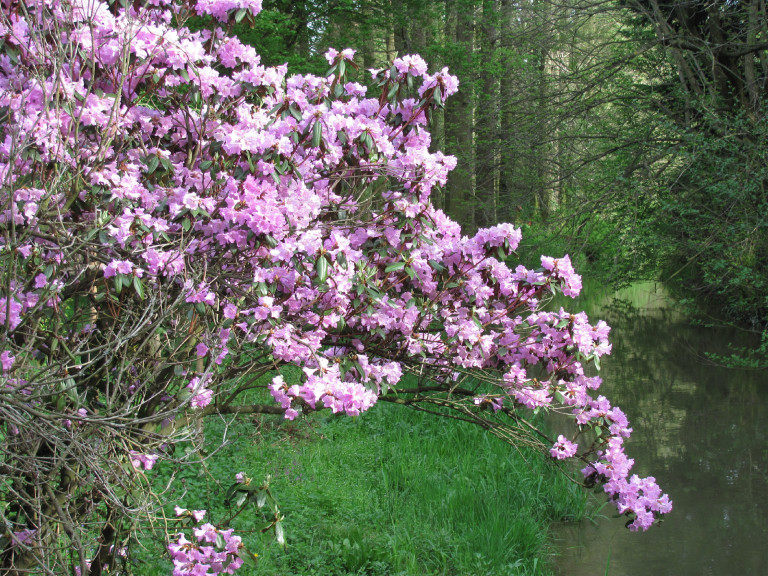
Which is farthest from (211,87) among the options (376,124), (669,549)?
(669,549)

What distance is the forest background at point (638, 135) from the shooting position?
732cm

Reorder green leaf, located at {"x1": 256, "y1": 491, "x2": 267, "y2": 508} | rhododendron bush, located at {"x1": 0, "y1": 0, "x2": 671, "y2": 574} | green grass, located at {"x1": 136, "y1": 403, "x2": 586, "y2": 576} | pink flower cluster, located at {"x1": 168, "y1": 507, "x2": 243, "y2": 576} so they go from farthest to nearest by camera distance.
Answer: green grass, located at {"x1": 136, "y1": 403, "x2": 586, "y2": 576} < pink flower cluster, located at {"x1": 168, "y1": 507, "x2": 243, "y2": 576} < green leaf, located at {"x1": 256, "y1": 491, "x2": 267, "y2": 508} < rhododendron bush, located at {"x1": 0, "y1": 0, "x2": 671, "y2": 574}

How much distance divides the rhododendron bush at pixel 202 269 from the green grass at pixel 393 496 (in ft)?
3.55

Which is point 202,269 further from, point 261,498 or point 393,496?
point 393,496

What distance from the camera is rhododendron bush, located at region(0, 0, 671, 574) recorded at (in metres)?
2.26

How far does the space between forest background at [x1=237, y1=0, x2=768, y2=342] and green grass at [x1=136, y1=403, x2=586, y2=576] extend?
2932 mm

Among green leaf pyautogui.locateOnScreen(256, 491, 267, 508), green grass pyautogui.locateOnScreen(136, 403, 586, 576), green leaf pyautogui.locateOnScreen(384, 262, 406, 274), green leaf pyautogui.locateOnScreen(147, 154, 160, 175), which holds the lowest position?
green grass pyautogui.locateOnScreen(136, 403, 586, 576)

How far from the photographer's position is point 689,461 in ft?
22.2

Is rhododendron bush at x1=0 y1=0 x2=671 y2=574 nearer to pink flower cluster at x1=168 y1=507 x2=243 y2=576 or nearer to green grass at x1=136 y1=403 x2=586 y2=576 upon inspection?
pink flower cluster at x1=168 y1=507 x2=243 y2=576

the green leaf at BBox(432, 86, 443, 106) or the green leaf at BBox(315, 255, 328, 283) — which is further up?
the green leaf at BBox(432, 86, 443, 106)

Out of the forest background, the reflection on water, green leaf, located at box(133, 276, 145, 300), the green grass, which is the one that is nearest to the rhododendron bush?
green leaf, located at box(133, 276, 145, 300)

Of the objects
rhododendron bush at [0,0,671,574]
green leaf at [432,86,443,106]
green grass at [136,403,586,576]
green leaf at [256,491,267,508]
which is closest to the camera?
rhododendron bush at [0,0,671,574]

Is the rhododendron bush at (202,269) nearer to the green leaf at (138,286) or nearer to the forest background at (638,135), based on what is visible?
the green leaf at (138,286)

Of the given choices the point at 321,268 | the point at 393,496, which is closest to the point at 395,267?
the point at 321,268
